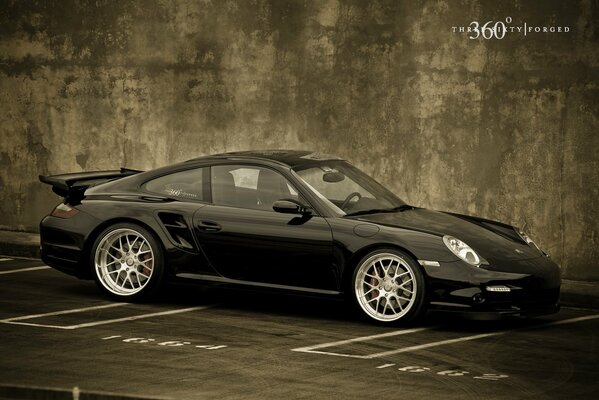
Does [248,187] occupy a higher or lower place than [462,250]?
higher

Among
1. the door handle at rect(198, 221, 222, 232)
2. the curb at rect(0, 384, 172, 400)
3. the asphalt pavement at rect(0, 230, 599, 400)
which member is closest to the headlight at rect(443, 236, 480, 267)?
the asphalt pavement at rect(0, 230, 599, 400)

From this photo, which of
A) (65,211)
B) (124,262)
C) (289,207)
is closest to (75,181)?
(65,211)

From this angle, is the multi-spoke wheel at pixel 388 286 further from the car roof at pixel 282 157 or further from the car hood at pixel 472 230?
the car roof at pixel 282 157

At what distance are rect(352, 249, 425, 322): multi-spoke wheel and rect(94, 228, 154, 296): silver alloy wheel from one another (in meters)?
1.93

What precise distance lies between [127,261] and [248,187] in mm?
1271

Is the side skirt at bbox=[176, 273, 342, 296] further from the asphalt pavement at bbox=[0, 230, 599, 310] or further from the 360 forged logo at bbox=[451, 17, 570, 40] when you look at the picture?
the 360 forged logo at bbox=[451, 17, 570, 40]

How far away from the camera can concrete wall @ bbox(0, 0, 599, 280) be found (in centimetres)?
1367

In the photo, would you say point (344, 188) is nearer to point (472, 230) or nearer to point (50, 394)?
point (472, 230)

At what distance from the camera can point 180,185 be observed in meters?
11.8

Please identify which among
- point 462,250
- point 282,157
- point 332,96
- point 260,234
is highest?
point 332,96

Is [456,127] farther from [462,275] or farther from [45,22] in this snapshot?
[45,22]

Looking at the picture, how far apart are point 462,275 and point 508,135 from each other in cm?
368

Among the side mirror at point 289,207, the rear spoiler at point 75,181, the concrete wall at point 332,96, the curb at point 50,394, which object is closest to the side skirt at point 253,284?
the side mirror at point 289,207

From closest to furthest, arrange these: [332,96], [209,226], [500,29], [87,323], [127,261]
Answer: [87,323] < [209,226] < [127,261] < [500,29] < [332,96]
